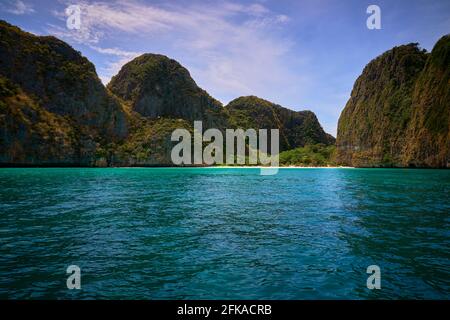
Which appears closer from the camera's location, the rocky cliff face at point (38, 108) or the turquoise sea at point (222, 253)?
the turquoise sea at point (222, 253)

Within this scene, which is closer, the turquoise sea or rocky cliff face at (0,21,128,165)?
the turquoise sea

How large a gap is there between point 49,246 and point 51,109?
189 meters

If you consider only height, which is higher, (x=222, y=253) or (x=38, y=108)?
(x=38, y=108)

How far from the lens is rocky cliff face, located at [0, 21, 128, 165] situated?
150 m

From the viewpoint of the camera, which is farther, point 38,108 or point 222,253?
point 38,108

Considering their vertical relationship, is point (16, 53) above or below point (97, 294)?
above

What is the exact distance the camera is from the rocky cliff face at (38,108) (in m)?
150

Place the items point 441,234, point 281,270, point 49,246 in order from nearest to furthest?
point 281,270
point 49,246
point 441,234

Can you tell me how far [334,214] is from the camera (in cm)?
2694

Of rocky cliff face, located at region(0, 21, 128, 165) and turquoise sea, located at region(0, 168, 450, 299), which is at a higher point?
rocky cliff face, located at region(0, 21, 128, 165)

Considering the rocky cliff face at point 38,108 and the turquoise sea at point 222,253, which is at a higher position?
the rocky cliff face at point 38,108

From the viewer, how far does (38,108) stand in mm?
169250
